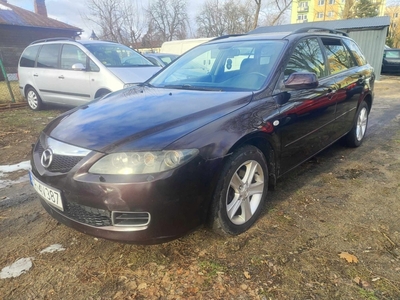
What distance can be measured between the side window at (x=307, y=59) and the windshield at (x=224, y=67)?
0.19 metres

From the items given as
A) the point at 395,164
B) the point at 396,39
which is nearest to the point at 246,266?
the point at 395,164

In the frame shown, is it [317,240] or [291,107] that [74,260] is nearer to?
[317,240]

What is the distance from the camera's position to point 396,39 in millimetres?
36156

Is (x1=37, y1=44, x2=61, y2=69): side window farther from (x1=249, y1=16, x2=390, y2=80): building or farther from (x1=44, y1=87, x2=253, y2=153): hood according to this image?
(x1=249, y1=16, x2=390, y2=80): building

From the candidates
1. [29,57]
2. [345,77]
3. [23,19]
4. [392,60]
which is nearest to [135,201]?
[345,77]

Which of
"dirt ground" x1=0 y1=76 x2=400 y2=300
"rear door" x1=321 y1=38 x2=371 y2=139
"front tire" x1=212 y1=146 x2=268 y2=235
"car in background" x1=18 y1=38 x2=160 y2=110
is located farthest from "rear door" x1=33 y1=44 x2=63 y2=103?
"front tire" x1=212 y1=146 x2=268 y2=235

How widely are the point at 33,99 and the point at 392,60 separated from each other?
18.5 metres

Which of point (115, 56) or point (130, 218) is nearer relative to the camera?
point (130, 218)

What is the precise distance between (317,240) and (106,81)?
16.4ft

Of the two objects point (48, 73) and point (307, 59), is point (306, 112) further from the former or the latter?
point (48, 73)

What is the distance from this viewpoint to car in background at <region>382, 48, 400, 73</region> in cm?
1711

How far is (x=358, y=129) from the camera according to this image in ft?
15.1

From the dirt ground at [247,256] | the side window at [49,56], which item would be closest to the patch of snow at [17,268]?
the dirt ground at [247,256]

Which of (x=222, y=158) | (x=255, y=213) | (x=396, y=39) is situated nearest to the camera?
(x=222, y=158)
